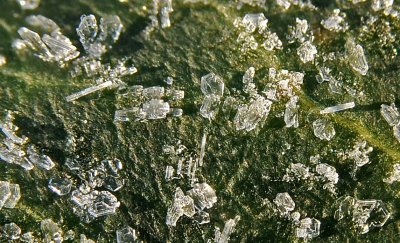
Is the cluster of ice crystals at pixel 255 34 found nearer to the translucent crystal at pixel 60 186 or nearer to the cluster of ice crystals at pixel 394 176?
the cluster of ice crystals at pixel 394 176

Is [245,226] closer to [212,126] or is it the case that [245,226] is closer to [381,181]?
[212,126]

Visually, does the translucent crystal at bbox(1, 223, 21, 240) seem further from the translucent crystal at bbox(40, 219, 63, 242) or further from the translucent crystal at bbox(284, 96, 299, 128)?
the translucent crystal at bbox(284, 96, 299, 128)

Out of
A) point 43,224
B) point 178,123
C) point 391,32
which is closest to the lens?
point 43,224

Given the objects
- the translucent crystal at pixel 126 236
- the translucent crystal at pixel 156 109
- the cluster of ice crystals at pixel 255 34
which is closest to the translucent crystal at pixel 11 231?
the translucent crystal at pixel 126 236

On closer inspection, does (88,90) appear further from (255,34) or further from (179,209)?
(255,34)

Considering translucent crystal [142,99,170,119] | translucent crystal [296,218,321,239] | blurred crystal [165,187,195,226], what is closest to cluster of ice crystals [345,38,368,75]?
translucent crystal [296,218,321,239]

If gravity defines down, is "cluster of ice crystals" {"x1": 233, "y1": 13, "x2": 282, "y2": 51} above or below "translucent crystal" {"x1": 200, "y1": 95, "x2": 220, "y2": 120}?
above

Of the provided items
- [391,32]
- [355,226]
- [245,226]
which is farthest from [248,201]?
[391,32]
